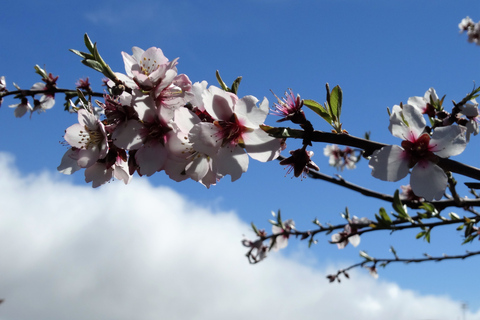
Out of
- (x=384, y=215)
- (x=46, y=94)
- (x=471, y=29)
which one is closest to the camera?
(x=384, y=215)

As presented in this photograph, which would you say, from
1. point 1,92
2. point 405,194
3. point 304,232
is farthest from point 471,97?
point 1,92

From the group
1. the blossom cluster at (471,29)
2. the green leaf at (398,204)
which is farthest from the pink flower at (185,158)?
the blossom cluster at (471,29)

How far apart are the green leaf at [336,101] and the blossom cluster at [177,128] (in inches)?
10.4

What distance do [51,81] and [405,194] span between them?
3.77 m

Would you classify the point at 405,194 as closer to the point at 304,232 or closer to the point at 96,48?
the point at 304,232

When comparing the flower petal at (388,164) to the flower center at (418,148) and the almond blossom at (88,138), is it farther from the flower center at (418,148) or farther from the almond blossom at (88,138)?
the almond blossom at (88,138)

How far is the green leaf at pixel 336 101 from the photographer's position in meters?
1.51

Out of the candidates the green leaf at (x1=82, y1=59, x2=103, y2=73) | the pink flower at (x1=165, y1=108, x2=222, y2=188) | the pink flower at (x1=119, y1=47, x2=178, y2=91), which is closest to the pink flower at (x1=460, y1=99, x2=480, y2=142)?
the pink flower at (x1=165, y1=108, x2=222, y2=188)

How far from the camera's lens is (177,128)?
1509 mm

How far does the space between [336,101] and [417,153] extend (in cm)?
36

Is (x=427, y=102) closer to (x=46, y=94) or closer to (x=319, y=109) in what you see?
(x=319, y=109)

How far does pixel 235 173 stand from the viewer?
1450 millimetres

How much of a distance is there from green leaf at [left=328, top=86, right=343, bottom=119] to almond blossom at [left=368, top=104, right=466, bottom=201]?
0.20 m

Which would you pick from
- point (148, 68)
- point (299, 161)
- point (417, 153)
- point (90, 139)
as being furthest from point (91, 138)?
point (417, 153)
